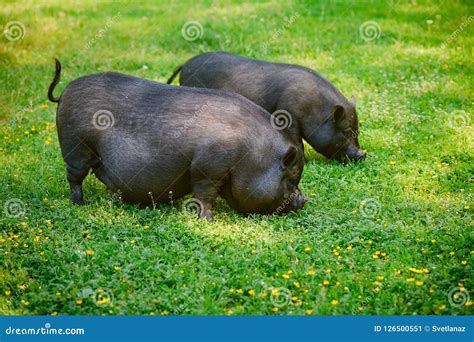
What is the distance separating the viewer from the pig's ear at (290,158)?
6281 mm

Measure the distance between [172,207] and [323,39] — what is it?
6.83m

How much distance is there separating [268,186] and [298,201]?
0.39m

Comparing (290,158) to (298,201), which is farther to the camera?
(298,201)

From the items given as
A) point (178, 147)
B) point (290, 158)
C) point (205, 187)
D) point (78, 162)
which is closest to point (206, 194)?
point (205, 187)

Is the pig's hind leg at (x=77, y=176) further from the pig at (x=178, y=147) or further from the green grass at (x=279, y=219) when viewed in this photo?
the green grass at (x=279, y=219)

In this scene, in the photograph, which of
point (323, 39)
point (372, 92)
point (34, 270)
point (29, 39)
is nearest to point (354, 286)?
point (34, 270)

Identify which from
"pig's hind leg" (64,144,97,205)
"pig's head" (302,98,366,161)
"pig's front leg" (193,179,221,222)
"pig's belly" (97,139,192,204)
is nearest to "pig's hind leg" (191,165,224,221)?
"pig's front leg" (193,179,221,222)

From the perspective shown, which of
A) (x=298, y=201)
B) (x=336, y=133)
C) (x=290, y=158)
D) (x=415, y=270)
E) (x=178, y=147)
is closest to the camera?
Answer: (x=415, y=270)

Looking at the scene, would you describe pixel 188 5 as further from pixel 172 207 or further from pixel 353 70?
pixel 172 207

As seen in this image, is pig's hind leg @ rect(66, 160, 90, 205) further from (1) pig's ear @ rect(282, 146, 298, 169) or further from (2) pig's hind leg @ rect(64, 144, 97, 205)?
(1) pig's ear @ rect(282, 146, 298, 169)

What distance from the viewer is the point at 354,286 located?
525 cm

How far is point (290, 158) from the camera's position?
634cm

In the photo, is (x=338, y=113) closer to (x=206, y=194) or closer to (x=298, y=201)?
(x=298, y=201)

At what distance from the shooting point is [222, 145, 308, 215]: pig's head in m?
6.25
